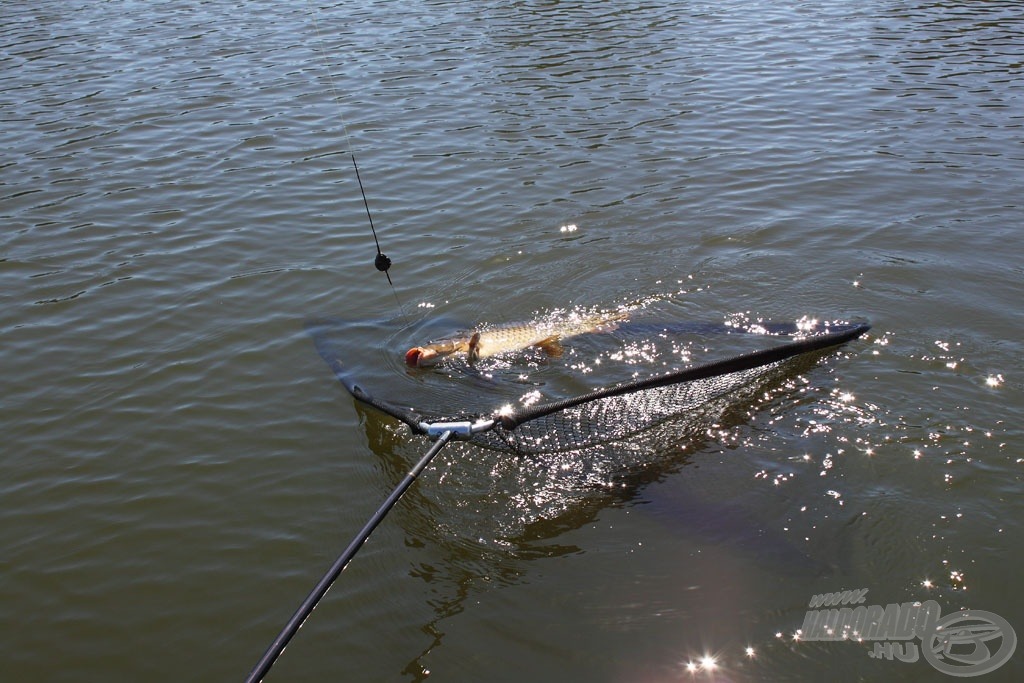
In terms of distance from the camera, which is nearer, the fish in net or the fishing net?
the fish in net

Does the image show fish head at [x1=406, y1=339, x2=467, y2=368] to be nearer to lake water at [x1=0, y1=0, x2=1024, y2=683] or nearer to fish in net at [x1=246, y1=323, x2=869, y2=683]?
lake water at [x1=0, y1=0, x2=1024, y2=683]

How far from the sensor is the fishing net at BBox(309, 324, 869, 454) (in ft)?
17.5

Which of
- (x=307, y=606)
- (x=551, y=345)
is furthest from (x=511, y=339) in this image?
(x=307, y=606)

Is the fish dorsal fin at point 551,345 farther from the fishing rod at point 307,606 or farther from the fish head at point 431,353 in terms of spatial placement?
the fishing rod at point 307,606

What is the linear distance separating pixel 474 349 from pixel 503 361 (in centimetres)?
27

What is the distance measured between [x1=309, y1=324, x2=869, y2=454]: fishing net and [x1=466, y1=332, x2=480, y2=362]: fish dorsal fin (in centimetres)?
70

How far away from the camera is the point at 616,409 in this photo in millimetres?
6062


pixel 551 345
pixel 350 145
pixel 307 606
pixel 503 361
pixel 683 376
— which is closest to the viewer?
pixel 307 606

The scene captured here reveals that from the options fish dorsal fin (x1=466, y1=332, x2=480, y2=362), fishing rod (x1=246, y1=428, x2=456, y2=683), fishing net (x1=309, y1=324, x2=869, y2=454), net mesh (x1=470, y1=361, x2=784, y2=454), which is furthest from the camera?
fish dorsal fin (x1=466, y1=332, x2=480, y2=362)

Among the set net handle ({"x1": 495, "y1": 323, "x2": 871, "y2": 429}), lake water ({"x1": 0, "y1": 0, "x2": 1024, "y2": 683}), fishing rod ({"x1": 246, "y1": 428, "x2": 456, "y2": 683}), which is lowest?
lake water ({"x1": 0, "y1": 0, "x2": 1024, "y2": 683})

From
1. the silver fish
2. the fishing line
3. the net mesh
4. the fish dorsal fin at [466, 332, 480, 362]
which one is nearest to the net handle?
the net mesh

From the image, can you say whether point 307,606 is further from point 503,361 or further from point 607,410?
point 503,361

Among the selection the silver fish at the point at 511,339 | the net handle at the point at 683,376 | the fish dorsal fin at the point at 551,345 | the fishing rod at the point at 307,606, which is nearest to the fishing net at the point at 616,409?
the net handle at the point at 683,376

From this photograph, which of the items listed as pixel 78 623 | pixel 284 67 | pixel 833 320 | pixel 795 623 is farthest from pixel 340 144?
pixel 795 623
